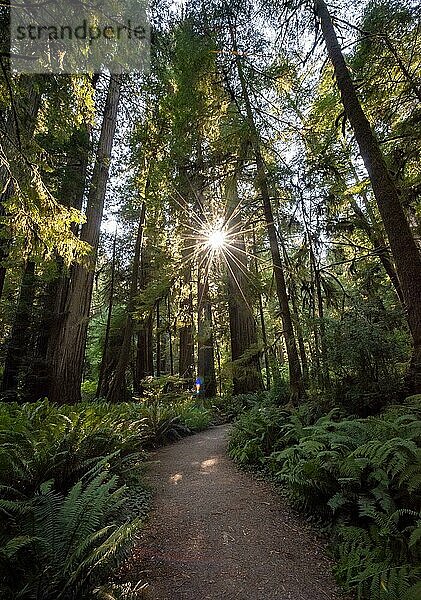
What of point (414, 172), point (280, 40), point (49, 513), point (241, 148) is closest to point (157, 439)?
point (49, 513)

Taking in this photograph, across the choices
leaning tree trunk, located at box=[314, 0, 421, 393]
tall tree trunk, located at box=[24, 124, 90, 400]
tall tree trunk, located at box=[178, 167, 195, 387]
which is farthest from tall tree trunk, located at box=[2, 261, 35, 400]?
leaning tree trunk, located at box=[314, 0, 421, 393]

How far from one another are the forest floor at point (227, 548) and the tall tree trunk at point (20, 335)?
6.72 meters

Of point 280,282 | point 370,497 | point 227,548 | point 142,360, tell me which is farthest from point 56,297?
point 370,497

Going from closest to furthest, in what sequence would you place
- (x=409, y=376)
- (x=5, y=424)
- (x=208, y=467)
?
1. (x=5, y=424)
2. (x=409, y=376)
3. (x=208, y=467)

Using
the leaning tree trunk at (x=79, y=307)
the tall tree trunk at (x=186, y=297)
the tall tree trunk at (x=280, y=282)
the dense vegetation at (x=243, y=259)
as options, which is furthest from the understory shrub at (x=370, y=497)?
the leaning tree trunk at (x=79, y=307)

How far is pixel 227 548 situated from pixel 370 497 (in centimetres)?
141

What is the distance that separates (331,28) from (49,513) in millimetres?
8236

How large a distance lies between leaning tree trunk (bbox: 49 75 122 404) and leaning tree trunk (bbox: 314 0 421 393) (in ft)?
17.8

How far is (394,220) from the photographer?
482cm

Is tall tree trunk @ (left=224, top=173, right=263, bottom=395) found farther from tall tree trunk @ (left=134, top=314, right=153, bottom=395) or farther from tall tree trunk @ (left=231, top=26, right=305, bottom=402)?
tall tree trunk @ (left=134, top=314, right=153, bottom=395)

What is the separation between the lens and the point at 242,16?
749 centimetres

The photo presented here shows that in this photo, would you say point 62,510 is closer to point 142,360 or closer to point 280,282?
point 280,282

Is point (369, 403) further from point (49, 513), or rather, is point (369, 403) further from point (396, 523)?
point (49, 513)

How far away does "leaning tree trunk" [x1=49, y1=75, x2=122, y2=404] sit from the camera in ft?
27.5
